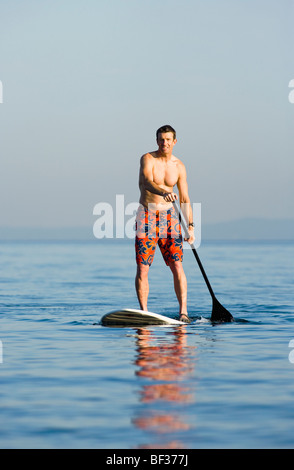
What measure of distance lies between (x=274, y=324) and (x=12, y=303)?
17.2ft

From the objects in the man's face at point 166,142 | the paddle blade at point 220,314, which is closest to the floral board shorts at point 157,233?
the man's face at point 166,142

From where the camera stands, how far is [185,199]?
9844 millimetres

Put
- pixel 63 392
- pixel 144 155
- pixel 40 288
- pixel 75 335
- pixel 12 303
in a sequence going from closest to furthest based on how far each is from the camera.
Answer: pixel 63 392 → pixel 75 335 → pixel 144 155 → pixel 12 303 → pixel 40 288

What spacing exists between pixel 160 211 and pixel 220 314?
1.78 metres

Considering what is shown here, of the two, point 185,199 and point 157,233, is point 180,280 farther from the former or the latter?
point 185,199

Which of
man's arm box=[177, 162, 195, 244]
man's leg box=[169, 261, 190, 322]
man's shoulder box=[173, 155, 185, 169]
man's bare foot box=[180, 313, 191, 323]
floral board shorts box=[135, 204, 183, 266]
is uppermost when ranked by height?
man's shoulder box=[173, 155, 185, 169]

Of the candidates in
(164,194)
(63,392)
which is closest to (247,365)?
(63,392)

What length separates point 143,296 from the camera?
977 centimetres

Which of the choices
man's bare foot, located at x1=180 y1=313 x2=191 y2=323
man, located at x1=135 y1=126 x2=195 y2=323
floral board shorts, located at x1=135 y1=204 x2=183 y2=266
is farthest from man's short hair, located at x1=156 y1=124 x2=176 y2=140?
man's bare foot, located at x1=180 y1=313 x2=191 y2=323

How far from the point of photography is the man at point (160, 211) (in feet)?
31.2

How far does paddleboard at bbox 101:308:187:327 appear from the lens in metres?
9.66

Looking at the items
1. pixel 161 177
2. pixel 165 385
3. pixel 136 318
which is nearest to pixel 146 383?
pixel 165 385

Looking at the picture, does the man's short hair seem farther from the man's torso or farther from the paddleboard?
the paddleboard
